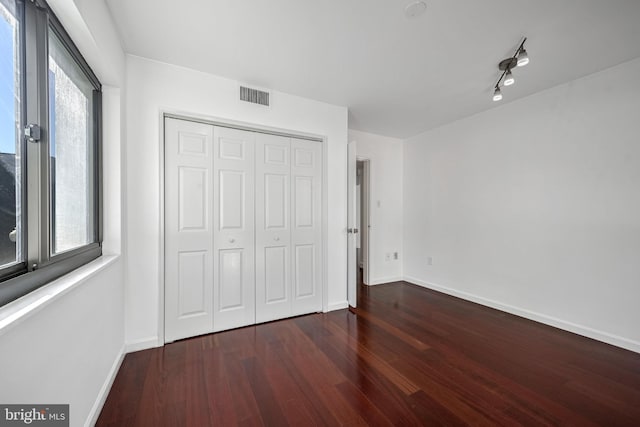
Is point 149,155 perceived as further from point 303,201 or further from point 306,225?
point 306,225

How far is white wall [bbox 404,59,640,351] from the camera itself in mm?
2275

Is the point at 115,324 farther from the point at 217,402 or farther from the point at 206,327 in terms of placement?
the point at 217,402

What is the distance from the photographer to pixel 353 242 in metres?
3.21

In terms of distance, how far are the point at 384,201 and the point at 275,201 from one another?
2357mm

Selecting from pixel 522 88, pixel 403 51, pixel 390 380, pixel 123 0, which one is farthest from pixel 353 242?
pixel 123 0

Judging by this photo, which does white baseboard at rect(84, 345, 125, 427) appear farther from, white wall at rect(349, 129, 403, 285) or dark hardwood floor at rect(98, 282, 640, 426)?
white wall at rect(349, 129, 403, 285)

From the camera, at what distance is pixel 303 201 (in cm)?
297

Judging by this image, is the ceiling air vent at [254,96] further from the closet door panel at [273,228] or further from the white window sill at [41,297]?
the white window sill at [41,297]

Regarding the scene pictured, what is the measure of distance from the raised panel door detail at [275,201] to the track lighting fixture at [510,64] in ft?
8.00

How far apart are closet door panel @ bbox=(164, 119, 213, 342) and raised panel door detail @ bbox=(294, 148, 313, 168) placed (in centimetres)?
97

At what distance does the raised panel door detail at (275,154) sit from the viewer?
9.05 feet

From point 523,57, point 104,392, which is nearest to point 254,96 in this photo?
point 523,57

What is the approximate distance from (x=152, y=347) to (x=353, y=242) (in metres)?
2.40

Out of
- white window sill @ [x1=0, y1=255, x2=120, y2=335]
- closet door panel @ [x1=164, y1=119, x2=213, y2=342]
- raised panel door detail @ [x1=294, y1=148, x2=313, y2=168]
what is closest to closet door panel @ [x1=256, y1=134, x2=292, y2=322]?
raised panel door detail @ [x1=294, y1=148, x2=313, y2=168]
